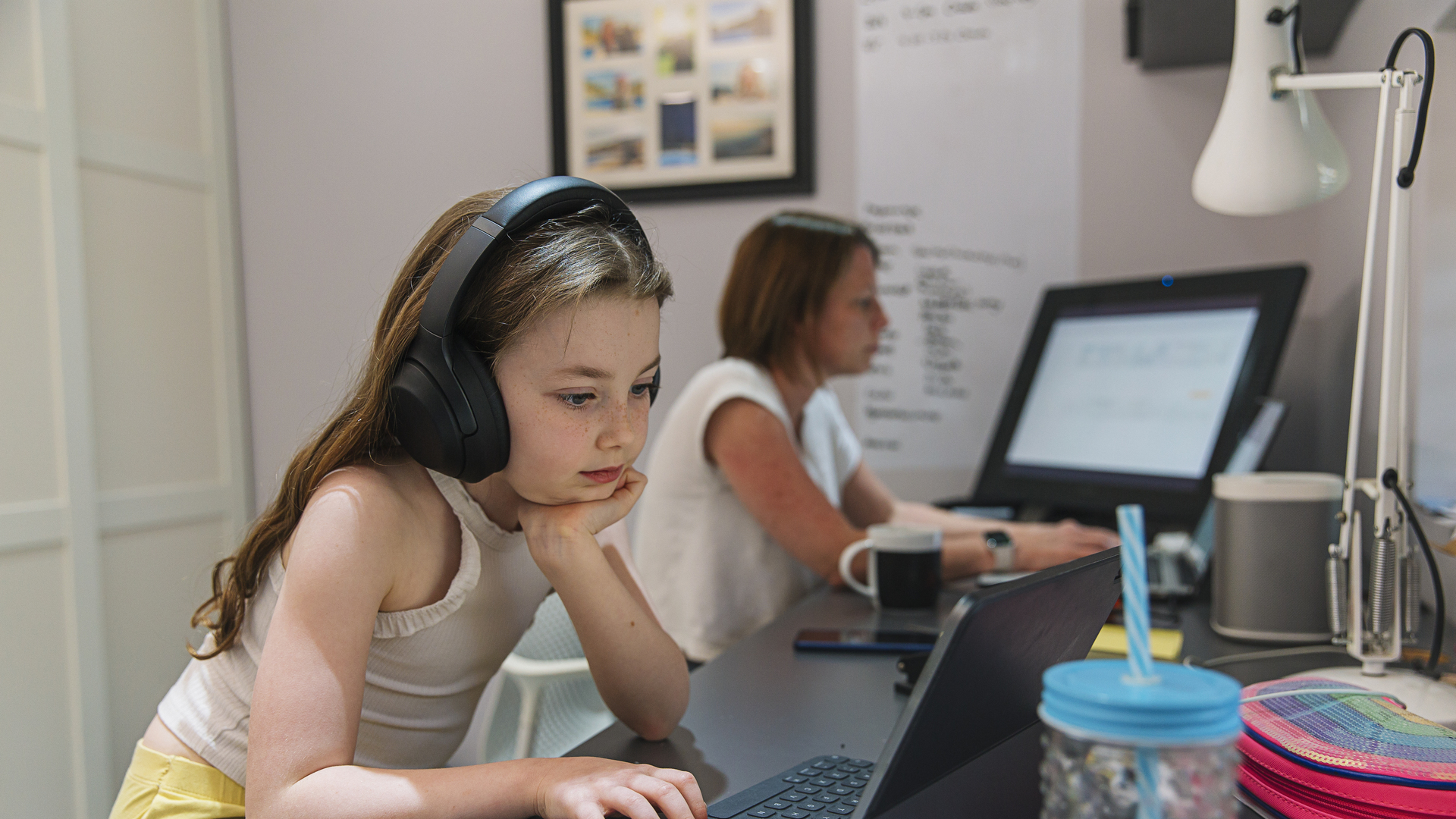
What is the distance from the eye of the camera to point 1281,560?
103 cm

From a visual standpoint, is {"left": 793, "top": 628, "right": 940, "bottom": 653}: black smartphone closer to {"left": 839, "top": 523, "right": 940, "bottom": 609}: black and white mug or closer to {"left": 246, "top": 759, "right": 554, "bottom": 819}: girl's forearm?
{"left": 839, "top": 523, "right": 940, "bottom": 609}: black and white mug

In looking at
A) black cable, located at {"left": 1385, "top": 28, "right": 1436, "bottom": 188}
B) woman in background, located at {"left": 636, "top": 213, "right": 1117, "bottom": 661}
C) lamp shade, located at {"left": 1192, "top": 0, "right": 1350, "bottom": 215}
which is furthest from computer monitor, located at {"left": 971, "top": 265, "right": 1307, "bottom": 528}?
black cable, located at {"left": 1385, "top": 28, "right": 1436, "bottom": 188}

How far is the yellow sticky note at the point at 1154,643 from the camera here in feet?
3.15

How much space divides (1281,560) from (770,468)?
649 mm

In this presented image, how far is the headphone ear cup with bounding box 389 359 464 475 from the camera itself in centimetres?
70

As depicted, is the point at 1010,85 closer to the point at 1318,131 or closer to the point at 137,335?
the point at 1318,131

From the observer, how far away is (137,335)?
197 cm

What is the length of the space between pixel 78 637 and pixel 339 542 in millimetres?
1506

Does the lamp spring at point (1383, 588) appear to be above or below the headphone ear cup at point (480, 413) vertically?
below

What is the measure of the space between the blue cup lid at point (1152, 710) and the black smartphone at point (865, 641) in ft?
2.20

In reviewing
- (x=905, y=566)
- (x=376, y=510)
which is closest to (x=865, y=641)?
(x=905, y=566)

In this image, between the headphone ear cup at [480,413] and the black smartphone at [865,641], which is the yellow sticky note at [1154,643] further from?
the headphone ear cup at [480,413]

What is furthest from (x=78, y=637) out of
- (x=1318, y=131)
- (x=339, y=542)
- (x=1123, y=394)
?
(x=1318, y=131)

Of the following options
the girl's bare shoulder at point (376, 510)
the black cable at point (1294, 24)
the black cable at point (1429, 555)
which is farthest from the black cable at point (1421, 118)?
the girl's bare shoulder at point (376, 510)
